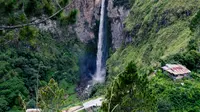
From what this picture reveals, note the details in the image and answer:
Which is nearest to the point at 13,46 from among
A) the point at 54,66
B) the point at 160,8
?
the point at 54,66

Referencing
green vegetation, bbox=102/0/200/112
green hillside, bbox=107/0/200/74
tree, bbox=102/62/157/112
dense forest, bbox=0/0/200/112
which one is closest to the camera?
dense forest, bbox=0/0/200/112

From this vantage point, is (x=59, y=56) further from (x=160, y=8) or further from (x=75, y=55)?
(x=160, y=8)

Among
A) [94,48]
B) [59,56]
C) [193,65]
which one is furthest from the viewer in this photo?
→ [94,48]

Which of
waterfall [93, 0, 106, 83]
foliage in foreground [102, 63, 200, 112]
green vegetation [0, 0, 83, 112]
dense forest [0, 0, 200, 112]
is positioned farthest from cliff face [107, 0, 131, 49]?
foliage in foreground [102, 63, 200, 112]

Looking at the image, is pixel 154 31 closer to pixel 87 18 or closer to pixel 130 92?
pixel 87 18

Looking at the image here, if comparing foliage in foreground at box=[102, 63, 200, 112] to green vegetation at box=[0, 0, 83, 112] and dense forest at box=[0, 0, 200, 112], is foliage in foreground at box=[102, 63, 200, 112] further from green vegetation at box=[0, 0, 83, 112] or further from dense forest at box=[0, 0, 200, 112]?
green vegetation at box=[0, 0, 83, 112]

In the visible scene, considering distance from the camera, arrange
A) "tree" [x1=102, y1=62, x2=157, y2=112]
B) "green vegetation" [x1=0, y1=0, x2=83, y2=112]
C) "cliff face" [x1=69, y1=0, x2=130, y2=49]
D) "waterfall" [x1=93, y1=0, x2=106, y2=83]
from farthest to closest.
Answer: "cliff face" [x1=69, y1=0, x2=130, y2=49] < "waterfall" [x1=93, y1=0, x2=106, y2=83] < "green vegetation" [x1=0, y1=0, x2=83, y2=112] < "tree" [x1=102, y1=62, x2=157, y2=112]

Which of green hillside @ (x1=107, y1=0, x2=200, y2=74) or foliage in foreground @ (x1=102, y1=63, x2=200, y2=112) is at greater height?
green hillside @ (x1=107, y1=0, x2=200, y2=74)

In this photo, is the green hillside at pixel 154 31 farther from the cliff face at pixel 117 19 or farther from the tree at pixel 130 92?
the tree at pixel 130 92
